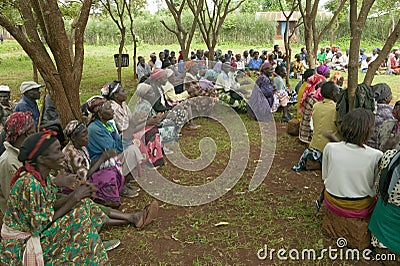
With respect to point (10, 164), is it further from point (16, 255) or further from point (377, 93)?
point (377, 93)

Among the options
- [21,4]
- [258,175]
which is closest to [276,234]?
[258,175]

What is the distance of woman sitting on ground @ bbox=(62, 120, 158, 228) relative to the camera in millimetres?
4012

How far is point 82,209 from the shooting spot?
307 cm

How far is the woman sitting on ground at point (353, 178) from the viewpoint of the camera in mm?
3465

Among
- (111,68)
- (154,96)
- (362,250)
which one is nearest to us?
(362,250)

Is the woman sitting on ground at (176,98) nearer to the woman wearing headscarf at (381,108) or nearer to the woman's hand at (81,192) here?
the woman wearing headscarf at (381,108)

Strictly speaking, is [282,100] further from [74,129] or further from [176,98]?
[74,129]

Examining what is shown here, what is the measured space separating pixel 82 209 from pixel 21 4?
9.99ft

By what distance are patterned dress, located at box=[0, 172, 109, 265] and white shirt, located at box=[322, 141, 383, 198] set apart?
Result: 225cm

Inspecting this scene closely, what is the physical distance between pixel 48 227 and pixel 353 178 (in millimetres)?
2681

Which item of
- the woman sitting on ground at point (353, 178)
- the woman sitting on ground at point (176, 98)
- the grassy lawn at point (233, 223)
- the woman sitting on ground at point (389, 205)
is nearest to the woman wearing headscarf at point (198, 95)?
the woman sitting on ground at point (176, 98)

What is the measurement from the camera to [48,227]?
2.86 m

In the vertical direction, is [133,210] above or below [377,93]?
below

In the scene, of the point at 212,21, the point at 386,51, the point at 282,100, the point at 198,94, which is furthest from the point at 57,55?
the point at 212,21
